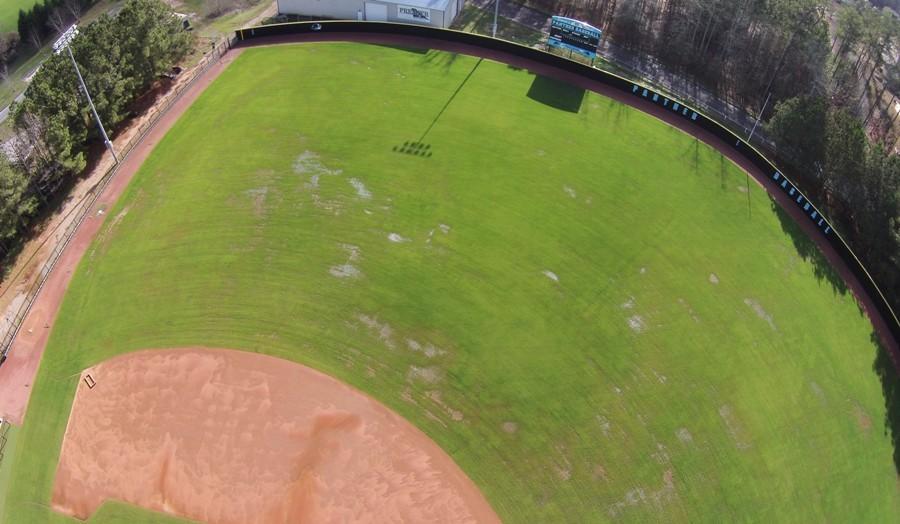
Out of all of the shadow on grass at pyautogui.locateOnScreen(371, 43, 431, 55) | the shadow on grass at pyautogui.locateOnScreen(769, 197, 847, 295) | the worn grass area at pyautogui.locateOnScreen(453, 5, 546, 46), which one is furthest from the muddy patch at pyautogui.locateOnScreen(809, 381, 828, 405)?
the shadow on grass at pyautogui.locateOnScreen(371, 43, 431, 55)

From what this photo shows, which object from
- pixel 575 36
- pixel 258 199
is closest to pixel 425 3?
pixel 575 36

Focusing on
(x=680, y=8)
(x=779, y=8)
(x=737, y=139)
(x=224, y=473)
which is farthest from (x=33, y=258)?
(x=779, y=8)

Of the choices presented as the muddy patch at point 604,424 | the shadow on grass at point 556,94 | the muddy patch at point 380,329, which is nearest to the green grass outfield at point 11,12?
the shadow on grass at point 556,94

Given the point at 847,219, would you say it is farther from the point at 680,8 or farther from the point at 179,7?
the point at 179,7

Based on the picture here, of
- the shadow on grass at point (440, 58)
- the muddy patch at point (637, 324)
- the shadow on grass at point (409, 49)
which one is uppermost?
the shadow on grass at point (409, 49)

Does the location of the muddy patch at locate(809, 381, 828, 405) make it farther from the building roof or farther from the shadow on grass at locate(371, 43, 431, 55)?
the building roof

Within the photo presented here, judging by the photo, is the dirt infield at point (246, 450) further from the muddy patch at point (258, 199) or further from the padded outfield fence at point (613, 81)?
the padded outfield fence at point (613, 81)

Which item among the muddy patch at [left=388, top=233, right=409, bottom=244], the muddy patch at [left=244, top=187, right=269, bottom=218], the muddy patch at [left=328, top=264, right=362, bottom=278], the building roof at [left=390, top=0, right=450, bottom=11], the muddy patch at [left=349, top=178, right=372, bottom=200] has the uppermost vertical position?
the building roof at [left=390, top=0, right=450, bottom=11]
